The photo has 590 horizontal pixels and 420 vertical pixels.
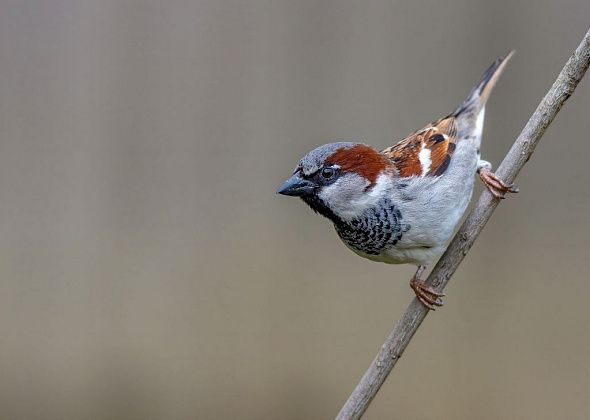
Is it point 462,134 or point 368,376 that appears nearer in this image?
point 368,376

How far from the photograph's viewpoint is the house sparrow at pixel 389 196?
6.47 feet

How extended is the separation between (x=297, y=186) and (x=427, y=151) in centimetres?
57

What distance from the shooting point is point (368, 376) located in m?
1.78

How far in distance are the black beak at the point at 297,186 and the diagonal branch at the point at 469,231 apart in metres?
0.39

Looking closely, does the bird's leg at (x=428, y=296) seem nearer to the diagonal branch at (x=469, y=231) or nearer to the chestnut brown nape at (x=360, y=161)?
the diagonal branch at (x=469, y=231)

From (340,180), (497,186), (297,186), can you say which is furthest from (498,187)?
(297,186)

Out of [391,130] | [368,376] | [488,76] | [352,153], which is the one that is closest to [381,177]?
[352,153]

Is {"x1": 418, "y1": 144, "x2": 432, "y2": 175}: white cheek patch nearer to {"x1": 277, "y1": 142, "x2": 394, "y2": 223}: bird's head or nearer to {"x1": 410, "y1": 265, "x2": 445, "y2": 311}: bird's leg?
{"x1": 277, "y1": 142, "x2": 394, "y2": 223}: bird's head

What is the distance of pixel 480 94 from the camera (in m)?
2.75

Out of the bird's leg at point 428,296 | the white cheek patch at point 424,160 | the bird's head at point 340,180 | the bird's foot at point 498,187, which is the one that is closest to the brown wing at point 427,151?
the white cheek patch at point 424,160

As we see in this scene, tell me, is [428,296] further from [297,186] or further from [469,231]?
[297,186]

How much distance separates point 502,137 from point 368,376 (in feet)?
6.81

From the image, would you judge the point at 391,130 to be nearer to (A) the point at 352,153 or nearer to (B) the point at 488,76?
(B) the point at 488,76

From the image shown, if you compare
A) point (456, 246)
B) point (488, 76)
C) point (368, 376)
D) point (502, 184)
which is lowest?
point (368, 376)
